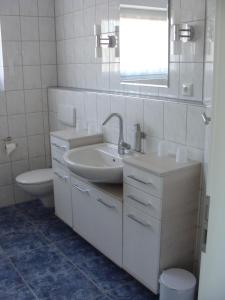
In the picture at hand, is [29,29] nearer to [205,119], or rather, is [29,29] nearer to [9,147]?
[9,147]

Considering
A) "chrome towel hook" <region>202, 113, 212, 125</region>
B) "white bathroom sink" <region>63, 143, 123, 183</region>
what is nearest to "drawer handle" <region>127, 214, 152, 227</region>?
"white bathroom sink" <region>63, 143, 123, 183</region>

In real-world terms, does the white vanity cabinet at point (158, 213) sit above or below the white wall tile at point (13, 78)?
below

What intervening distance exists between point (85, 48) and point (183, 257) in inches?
79.8

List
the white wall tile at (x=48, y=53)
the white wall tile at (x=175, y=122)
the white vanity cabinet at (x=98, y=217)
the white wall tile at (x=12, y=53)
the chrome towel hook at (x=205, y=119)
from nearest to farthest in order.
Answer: the chrome towel hook at (x=205, y=119)
the white wall tile at (x=175, y=122)
the white vanity cabinet at (x=98, y=217)
the white wall tile at (x=12, y=53)
the white wall tile at (x=48, y=53)

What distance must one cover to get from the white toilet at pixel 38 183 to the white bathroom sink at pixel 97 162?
712mm

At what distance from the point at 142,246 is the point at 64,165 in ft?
3.57

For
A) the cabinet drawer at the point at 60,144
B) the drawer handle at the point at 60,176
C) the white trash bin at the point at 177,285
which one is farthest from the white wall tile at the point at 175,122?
the drawer handle at the point at 60,176

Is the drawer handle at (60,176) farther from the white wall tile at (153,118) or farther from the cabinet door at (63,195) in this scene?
the white wall tile at (153,118)

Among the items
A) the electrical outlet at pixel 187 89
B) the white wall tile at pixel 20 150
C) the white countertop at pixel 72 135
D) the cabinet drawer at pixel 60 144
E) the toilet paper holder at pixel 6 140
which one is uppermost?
the electrical outlet at pixel 187 89

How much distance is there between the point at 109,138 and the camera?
9.82 feet

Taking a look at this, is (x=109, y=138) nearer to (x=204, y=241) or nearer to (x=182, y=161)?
(x=182, y=161)

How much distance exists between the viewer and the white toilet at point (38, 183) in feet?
11.0

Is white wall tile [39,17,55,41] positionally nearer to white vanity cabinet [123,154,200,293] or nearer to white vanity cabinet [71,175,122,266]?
white vanity cabinet [71,175,122,266]

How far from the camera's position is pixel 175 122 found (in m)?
2.30
